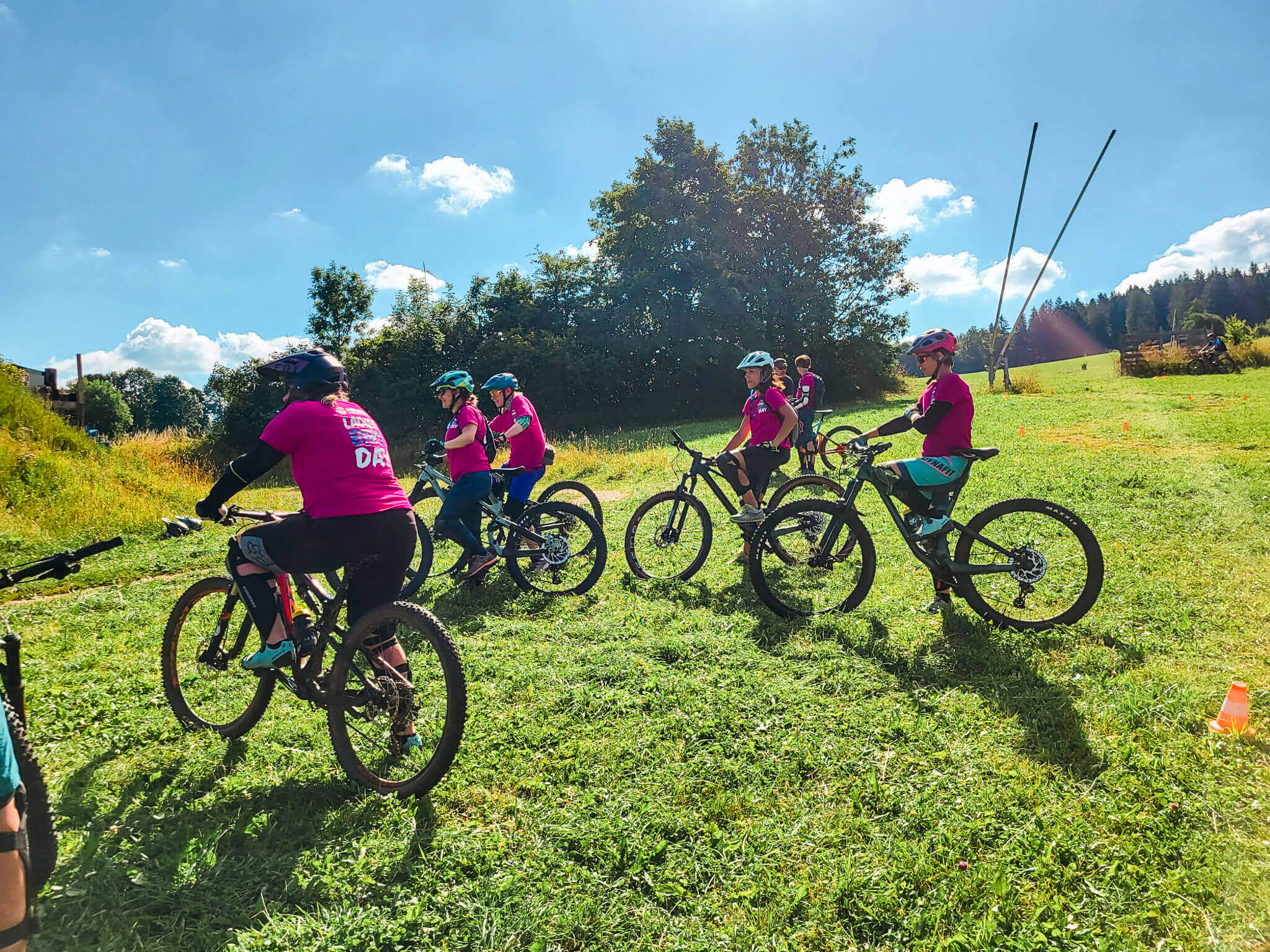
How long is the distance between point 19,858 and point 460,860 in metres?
1.54

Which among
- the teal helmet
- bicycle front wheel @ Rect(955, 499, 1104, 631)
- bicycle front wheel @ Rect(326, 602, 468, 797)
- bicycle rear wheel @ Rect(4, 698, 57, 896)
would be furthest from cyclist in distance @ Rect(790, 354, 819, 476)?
bicycle rear wheel @ Rect(4, 698, 57, 896)

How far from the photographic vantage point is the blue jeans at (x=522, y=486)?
6602 mm

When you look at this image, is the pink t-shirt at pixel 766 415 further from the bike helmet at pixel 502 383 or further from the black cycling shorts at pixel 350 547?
the black cycling shorts at pixel 350 547

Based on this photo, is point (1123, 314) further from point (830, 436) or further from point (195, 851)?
point (195, 851)

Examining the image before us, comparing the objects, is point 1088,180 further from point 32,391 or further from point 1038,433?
point 32,391

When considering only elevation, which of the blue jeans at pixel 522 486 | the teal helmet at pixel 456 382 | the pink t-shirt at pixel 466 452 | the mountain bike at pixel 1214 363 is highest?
the mountain bike at pixel 1214 363

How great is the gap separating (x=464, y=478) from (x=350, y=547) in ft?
9.64

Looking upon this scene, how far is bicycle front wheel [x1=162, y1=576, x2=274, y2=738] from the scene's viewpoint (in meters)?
3.68

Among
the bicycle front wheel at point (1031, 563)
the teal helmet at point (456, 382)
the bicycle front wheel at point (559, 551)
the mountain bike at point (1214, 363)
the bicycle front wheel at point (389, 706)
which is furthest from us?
the mountain bike at point (1214, 363)

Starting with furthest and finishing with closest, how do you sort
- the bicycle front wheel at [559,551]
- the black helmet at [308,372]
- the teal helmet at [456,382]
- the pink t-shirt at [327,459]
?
1. the bicycle front wheel at [559,551]
2. the teal helmet at [456,382]
3. the black helmet at [308,372]
4. the pink t-shirt at [327,459]

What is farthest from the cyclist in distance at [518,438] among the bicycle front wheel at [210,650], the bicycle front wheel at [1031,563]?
the bicycle front wheel at [1031,563]

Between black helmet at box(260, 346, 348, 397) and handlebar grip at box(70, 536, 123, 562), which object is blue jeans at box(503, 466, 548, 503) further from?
handlebar grip at box(70, 536, 123, 562)

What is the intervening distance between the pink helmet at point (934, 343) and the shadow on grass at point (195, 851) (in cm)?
453

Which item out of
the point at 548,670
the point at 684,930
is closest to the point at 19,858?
the point at 684,930
